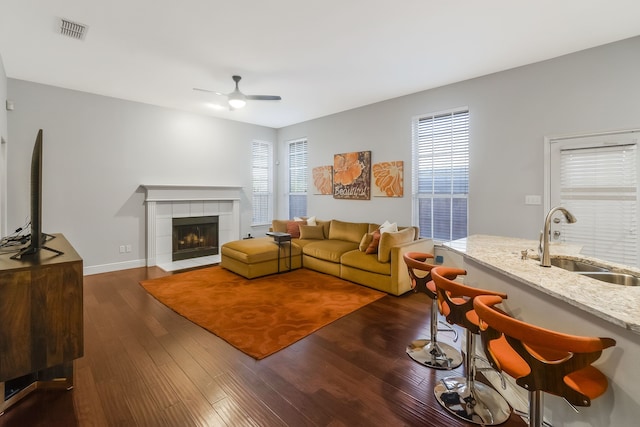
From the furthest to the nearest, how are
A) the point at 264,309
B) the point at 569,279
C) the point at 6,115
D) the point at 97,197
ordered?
1. the point at 97,197
2. the point at 6,115
3. the point at 264,309
4. the point at 569,279

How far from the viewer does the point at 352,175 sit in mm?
5766

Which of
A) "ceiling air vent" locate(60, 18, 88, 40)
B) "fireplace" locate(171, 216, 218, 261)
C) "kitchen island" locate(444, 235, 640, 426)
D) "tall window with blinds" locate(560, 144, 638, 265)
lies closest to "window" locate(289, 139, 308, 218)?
"fireplace" locate(171, 216, 218, 261)

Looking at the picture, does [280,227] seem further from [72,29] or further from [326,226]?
[72,29]

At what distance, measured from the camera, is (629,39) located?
307 centimetres

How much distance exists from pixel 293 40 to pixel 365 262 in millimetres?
3008

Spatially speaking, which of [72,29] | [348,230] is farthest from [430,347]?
[72,29]

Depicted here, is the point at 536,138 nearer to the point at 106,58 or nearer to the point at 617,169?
the point at 617,169

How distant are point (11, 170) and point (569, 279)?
6468mm

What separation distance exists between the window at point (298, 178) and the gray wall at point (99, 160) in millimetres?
1939

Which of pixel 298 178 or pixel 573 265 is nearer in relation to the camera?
pixel 573 265

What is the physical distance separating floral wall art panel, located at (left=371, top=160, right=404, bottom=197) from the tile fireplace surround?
125 inches

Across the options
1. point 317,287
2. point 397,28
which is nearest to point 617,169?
point 397,28

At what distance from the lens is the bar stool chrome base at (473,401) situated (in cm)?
182

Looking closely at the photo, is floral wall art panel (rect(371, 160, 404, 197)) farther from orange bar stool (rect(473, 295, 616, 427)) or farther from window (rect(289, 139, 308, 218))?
orange bar stool (rect(473, 295, 616, 427))
